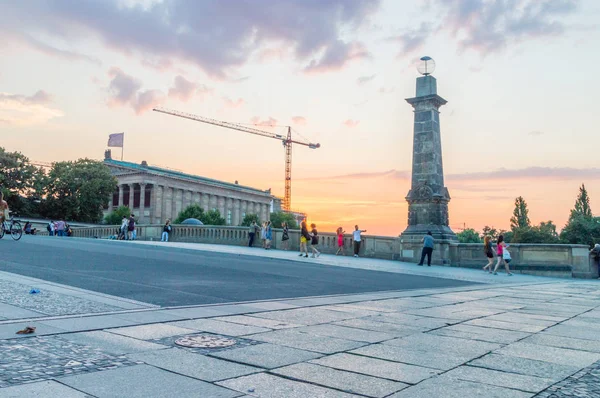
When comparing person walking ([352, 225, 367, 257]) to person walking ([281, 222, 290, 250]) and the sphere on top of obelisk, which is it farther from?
the sphere on top of obelisk

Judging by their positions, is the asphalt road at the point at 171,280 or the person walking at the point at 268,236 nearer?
the asphalt road at the point at 171,280

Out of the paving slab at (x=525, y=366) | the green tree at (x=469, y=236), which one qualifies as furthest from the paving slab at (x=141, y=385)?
the green tree at (x=469, y=236)

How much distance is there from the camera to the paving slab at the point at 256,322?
6.82 m

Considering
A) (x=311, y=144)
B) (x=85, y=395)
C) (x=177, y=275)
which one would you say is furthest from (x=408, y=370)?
(x=311, y=144)

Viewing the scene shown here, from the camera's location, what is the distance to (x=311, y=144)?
190625mm

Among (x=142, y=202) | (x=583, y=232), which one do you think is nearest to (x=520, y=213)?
(x=583, y=232)

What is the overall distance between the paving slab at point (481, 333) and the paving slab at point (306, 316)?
4.73 feet

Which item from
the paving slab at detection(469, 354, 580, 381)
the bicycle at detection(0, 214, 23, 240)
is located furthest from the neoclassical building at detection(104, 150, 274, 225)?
the paving slab at detection(469, 354, 580, 381)

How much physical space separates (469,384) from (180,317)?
3.91 metres

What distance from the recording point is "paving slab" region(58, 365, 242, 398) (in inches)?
150

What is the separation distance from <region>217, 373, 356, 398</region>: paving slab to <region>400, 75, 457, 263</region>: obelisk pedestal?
24.1m

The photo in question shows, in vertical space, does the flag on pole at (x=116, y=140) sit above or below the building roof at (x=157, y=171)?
above

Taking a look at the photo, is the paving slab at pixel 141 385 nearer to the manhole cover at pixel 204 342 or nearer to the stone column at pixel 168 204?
the manhole cover at pixel 204 342

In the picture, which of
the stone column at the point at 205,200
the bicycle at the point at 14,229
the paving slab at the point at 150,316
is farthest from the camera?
the stone column at the point at 205,200
